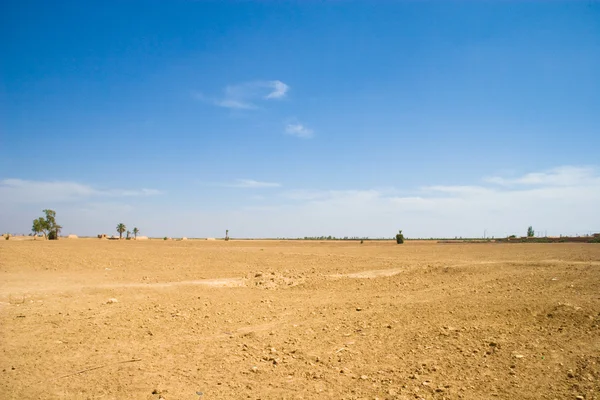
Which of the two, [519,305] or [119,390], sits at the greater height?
[519,305]

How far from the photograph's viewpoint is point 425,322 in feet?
27.1

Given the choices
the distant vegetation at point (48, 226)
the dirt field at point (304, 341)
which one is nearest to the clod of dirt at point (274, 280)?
the dirt field at point (304, 341)

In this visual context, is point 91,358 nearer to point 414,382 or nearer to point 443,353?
point 414,382

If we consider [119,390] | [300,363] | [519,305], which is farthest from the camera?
[519,305]

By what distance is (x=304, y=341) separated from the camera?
7418 mm

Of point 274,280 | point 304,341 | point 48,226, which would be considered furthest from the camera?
point 48,226

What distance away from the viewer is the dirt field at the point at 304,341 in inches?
207

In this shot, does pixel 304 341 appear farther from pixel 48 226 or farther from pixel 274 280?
pixel 48 226

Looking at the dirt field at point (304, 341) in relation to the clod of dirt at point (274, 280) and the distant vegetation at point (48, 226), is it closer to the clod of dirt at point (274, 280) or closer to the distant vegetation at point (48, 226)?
the clod of dirt at point (274, 280)

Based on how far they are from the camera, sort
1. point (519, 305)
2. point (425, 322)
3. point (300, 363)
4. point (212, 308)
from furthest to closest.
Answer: point (212, 308) < point (519, 305) < point (425, 322) < point (300, 363)

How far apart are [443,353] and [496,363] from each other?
852mm

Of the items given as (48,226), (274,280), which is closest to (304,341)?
(274,280)

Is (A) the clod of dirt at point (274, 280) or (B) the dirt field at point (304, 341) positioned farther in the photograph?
(A) the clod of dirt at point (274, 280)

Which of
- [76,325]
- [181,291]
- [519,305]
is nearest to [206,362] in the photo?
[76,325]
